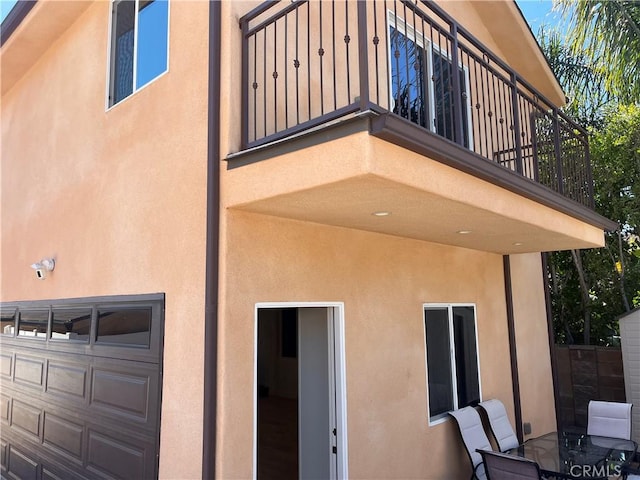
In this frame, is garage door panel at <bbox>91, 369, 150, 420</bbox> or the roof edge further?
the roof edge

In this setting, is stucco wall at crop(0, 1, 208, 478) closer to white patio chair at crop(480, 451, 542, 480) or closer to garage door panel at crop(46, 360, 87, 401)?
garage door panel at crop(46, 360, 87, 401)

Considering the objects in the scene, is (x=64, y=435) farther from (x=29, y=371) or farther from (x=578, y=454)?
(x=578, y=454)

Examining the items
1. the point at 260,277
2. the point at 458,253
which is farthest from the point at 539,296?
the point at 260,277

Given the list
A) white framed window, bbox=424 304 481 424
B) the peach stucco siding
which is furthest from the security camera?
the peach stucco siding

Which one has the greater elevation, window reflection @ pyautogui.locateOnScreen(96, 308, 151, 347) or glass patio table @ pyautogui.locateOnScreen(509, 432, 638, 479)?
window reflection @ pyautogui.locateOnScreen(96, 308, 151, 347)

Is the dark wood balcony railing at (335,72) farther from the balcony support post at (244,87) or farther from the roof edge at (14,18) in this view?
the roof edge at (14,18)

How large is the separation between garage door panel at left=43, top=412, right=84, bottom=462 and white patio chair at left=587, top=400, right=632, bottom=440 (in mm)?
7184

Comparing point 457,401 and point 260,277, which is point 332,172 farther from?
point 457,401

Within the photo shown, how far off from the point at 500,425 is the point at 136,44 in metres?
7.07

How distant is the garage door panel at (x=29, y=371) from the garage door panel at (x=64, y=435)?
23.1 inches

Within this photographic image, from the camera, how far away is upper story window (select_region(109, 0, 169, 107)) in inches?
203

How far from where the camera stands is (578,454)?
588 cm

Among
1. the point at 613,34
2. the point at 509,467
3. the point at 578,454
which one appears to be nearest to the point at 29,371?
the point at 509,467

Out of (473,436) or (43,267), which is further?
(43,267)
